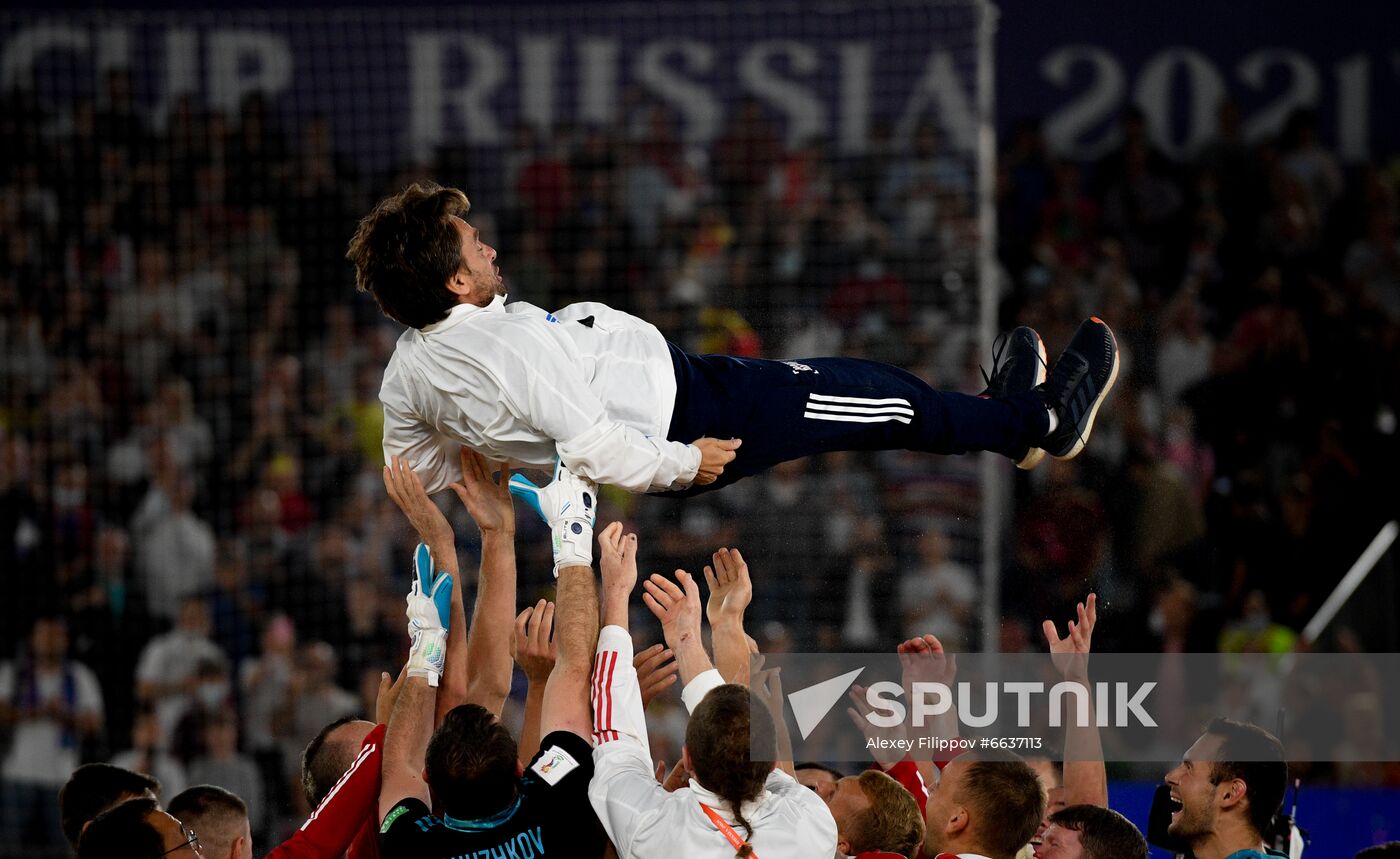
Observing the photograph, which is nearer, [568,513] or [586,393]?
[568,513]

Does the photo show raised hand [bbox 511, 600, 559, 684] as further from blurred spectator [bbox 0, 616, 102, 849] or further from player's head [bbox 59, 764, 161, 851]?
blurred spectator [bbox 0, 616, 102, 849]

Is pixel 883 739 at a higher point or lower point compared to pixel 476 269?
lower

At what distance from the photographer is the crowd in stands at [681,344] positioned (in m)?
7.90

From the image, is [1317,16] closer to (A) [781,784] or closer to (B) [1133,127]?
(B) [1133,127]

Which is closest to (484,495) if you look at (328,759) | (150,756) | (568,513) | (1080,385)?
(568,513)

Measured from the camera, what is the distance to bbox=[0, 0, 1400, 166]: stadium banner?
32.6 ft

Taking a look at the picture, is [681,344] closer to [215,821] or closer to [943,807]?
[215,821]

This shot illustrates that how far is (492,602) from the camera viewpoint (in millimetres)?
4273

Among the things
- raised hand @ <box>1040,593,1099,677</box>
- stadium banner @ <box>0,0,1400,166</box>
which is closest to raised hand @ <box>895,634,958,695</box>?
raised hand @ <box>1040,593,1099,677</box>

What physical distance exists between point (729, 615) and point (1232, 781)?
1219 millimetres

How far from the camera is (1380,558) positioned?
764 centimetres

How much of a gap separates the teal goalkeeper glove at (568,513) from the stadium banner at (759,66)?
5.77m

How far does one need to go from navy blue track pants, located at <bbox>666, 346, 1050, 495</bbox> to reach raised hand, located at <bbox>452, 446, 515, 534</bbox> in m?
0.47

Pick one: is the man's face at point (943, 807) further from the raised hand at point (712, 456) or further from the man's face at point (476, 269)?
the man's face at point (476, 269)
